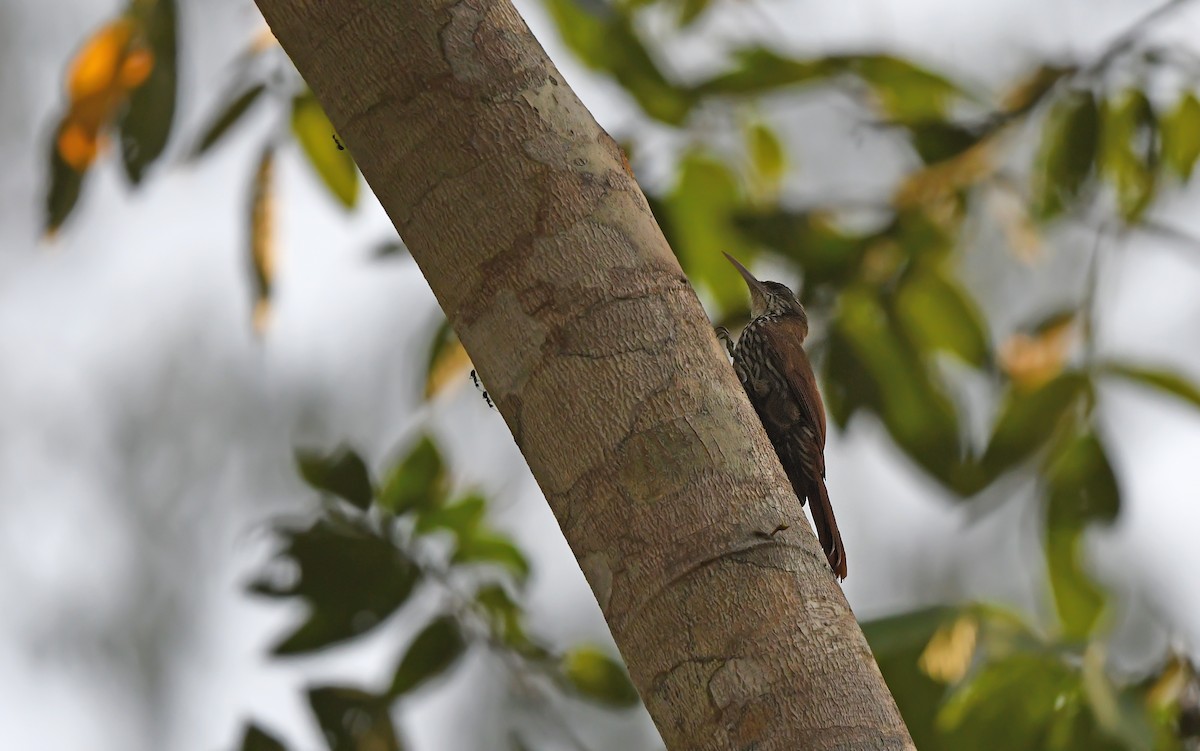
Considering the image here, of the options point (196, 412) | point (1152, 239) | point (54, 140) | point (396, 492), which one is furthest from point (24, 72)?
point (1152, 239)

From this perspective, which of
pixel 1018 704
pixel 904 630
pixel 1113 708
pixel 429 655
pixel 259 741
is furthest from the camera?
pixel 429 655

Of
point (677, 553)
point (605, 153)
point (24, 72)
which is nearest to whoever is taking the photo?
point (677, 553)

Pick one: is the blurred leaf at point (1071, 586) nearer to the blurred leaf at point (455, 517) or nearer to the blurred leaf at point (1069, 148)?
the blurred leaf at point (1069, 148)

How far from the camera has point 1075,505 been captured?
317 cm

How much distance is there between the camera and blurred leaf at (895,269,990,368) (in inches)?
140

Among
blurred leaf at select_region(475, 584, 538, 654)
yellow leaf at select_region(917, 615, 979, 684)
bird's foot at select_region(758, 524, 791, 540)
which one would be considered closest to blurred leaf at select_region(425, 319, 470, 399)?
blurred leaf at select_region(475, 584, 538, 654)

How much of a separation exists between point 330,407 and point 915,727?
6.94 meters

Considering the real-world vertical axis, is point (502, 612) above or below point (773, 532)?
above

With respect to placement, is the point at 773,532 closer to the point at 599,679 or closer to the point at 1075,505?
the point at 599,679

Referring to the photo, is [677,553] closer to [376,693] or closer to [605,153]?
[605,153]

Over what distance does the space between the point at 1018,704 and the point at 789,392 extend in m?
0.79

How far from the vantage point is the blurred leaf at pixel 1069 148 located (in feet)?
11.0

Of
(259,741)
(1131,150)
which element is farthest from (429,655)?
(1131,150)

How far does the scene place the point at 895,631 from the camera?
262 cm
